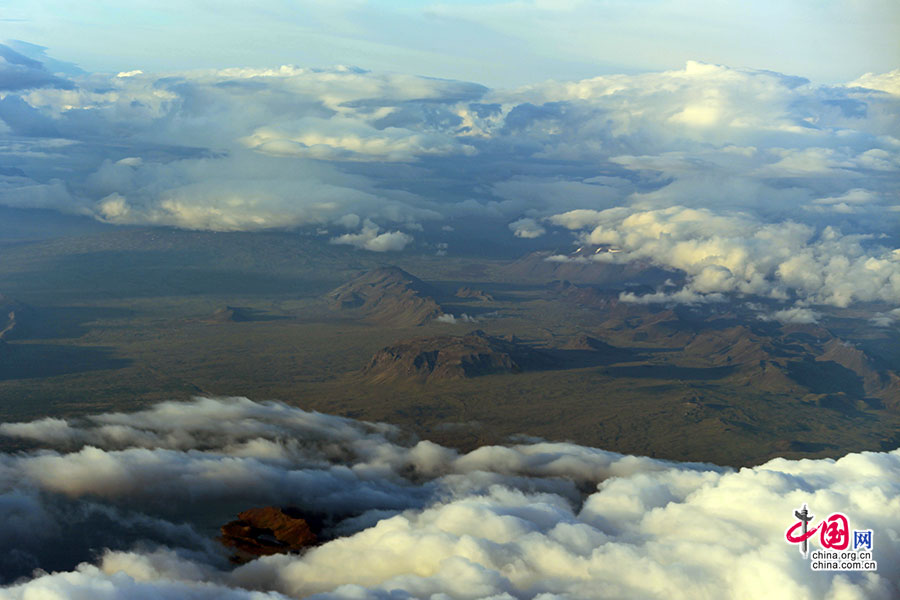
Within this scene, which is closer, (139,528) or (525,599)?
(525,599)

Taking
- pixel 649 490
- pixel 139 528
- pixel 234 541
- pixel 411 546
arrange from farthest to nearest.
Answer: pixel 139 528 → pixel 234 541 → pixel 649 490 → pixel 411 546

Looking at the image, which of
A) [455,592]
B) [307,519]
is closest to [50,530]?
[307,519]

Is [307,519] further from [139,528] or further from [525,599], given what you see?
[525,599]

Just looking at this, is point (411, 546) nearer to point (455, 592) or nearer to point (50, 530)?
point (455, 592)

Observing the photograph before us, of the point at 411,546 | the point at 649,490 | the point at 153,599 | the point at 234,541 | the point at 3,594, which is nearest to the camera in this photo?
the point at 153,599

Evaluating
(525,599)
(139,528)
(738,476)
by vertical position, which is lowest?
(139,528)

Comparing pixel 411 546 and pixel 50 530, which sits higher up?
pixel 411 546
